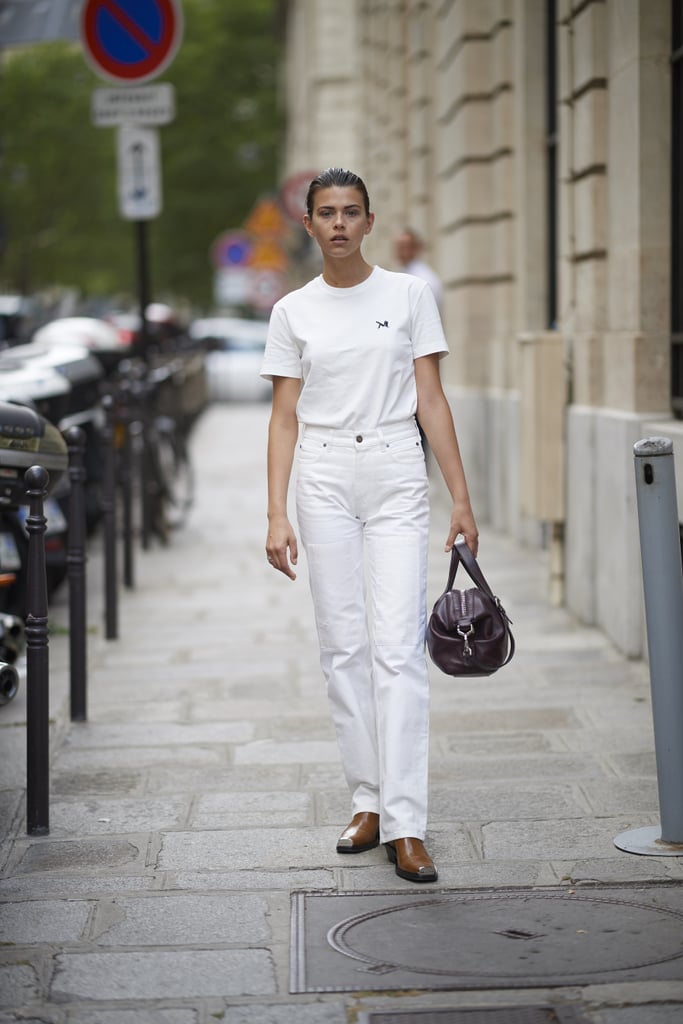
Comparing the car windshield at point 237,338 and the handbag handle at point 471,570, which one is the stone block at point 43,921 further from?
the car windshield at point 237,338

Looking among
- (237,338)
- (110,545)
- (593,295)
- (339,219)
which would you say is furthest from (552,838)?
(237,338)

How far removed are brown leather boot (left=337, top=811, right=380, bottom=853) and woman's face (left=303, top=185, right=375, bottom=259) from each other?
165 centimetres

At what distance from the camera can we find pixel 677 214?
797cm

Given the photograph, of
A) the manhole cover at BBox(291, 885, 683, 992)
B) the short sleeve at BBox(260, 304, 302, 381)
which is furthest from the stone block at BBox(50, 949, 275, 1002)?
the short sleeve at BBox(260, 304, 302, 381)

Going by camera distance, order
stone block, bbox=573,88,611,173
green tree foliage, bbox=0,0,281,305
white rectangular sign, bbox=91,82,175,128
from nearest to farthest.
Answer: stone block, bbox=573,88,611,173, white rectangular sign, bbox=91,82,175,128, green tree foliage, bbox=0,0,281,305

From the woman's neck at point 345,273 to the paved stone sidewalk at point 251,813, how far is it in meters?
1.67

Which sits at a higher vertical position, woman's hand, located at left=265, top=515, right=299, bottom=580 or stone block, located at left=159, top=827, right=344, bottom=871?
woman's hand, located at left=265, top=515, right=299, bottom=580

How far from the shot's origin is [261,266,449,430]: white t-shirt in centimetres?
495

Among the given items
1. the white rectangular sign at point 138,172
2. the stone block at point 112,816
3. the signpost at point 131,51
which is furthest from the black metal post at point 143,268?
the stone block at point 112,816

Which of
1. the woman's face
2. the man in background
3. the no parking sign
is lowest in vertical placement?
the woman's face

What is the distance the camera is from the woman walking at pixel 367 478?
4.94 metres

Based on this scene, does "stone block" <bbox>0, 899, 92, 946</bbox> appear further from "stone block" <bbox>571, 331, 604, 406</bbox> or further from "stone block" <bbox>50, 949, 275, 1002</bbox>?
"stone block" <bbox>571, 331, 604, 406</bbox>

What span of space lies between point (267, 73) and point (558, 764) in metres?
49.8

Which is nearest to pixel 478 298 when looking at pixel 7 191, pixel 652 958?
pixel 652 958
